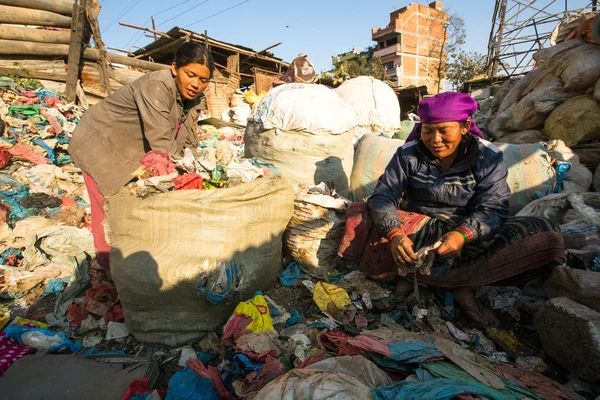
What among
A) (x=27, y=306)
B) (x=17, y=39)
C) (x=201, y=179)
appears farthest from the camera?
(x=17, y=39)

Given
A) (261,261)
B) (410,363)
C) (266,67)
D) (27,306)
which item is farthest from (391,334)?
(266,67)

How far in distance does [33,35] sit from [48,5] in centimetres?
62

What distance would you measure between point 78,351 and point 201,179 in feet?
3.81

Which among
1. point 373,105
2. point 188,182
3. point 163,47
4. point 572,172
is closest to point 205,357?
point 188,182

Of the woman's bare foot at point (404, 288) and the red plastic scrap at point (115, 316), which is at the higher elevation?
the woman's bare foot at point (404, 288)

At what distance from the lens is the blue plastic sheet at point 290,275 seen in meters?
2.29

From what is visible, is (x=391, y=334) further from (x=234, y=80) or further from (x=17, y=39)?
(x=234, y=80)

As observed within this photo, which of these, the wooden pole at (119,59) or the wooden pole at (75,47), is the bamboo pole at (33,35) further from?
the wooden pole at (119,59)

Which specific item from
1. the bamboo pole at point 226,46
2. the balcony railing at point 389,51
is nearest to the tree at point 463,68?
the bamboo pole at point 226,46

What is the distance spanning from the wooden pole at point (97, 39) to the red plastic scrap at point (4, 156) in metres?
3.07

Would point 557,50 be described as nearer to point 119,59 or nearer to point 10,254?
point 10,254

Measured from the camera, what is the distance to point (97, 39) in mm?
6188

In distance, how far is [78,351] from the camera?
Answer: 1801 millimetres

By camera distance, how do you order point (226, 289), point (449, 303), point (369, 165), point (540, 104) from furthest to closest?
point (540, 104)
point (369, 165)
point (449, 303)
point (226, 289)
